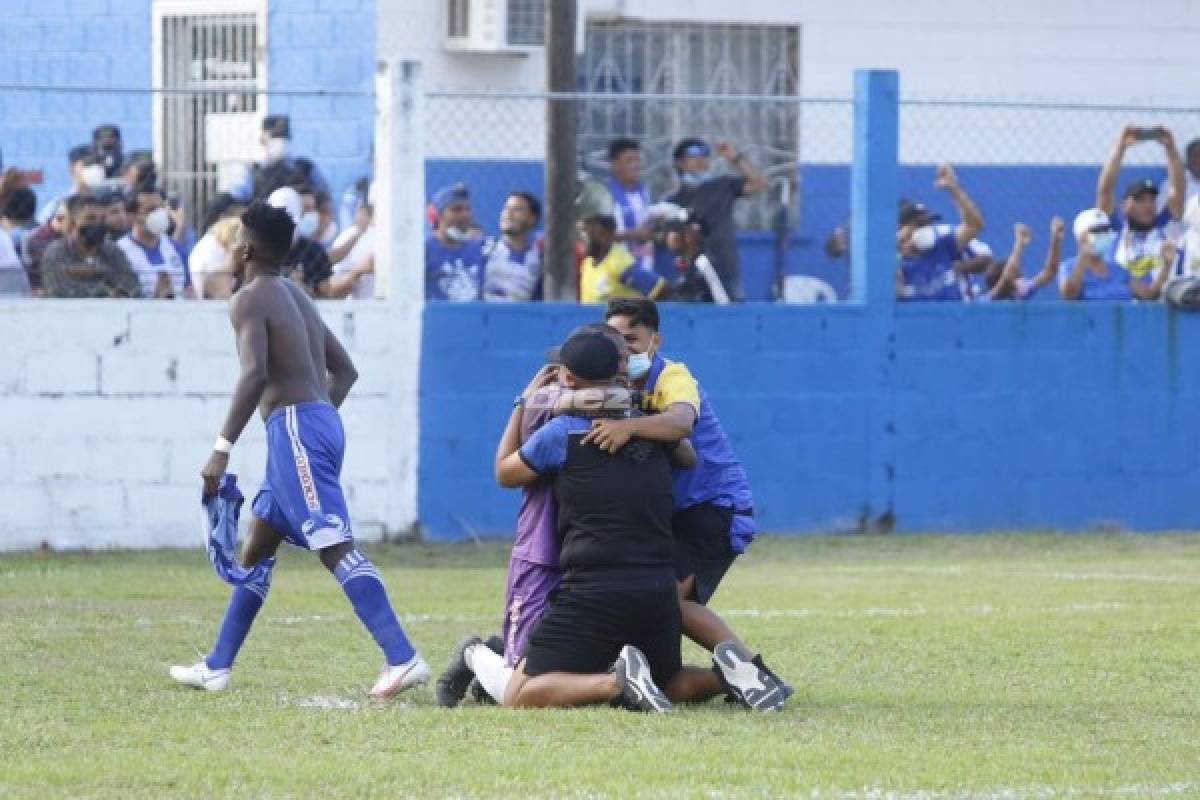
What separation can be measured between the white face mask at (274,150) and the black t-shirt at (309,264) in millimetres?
1108

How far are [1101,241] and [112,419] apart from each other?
7247 mm

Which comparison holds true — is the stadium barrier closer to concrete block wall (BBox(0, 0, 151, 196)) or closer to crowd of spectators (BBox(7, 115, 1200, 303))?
crowd of spectators (BBox(7, 115, 1200, 303))

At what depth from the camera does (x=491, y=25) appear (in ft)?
70.7

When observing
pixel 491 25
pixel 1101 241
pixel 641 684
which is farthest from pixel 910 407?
pixel 641 684

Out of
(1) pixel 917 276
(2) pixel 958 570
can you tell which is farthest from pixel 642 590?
(1) pixel 917 276

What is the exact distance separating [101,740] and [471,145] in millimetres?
13129

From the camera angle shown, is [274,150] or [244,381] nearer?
[244,381]

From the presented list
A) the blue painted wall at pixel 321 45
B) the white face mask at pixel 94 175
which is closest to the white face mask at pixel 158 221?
the white face mask at pixel 94 175

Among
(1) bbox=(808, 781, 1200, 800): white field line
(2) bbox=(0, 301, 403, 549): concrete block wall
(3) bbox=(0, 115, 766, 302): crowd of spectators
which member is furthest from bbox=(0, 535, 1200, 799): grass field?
(3) bbox=(0, 115, 766, 302): crowd of spectators

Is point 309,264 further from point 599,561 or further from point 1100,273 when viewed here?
point 599,561

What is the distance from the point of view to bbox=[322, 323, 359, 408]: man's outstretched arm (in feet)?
32.3

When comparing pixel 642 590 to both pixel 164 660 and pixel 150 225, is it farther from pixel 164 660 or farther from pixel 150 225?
pixel 150 225

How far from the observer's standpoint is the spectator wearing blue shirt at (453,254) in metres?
16.5

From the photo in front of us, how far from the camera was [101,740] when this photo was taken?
7.92 m
